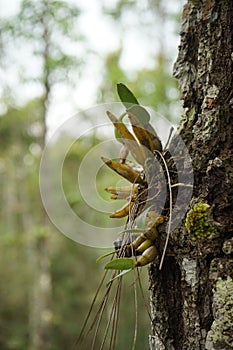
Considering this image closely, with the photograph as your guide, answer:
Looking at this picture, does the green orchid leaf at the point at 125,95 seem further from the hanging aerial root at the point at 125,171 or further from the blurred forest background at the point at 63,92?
the blurred forest background at the point at 63,92

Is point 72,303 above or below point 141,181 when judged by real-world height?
below

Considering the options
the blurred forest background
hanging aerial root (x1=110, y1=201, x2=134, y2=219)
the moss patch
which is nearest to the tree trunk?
the moss patch

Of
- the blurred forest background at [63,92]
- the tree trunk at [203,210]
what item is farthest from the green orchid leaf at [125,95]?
the blurred forest background at [63,92]

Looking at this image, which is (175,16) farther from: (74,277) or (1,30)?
(74,277)

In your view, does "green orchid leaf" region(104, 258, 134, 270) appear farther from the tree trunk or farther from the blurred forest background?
the blurred forest background

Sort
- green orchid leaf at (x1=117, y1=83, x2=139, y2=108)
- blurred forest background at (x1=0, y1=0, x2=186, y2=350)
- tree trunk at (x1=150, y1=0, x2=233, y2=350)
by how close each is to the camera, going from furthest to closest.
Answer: blurred forest background at (x1=0, y1=0, x2=186, y2=350)
green orchid leaf at (x1=117, y1=83, x2=139, y2=108)
tree trunk at (x1=150, y1=0, x2=233, y2=350)

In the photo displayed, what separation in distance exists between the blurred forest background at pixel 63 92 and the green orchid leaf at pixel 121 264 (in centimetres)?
189

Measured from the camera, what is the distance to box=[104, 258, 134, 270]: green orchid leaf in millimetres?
683

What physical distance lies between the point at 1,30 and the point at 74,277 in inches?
137

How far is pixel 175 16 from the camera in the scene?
425cm

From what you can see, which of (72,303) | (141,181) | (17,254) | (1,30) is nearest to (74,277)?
(72,303)

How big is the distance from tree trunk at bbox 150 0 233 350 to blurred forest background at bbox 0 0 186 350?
183cm

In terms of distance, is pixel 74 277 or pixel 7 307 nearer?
pixel 7 307

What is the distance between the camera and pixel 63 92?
155 inches
